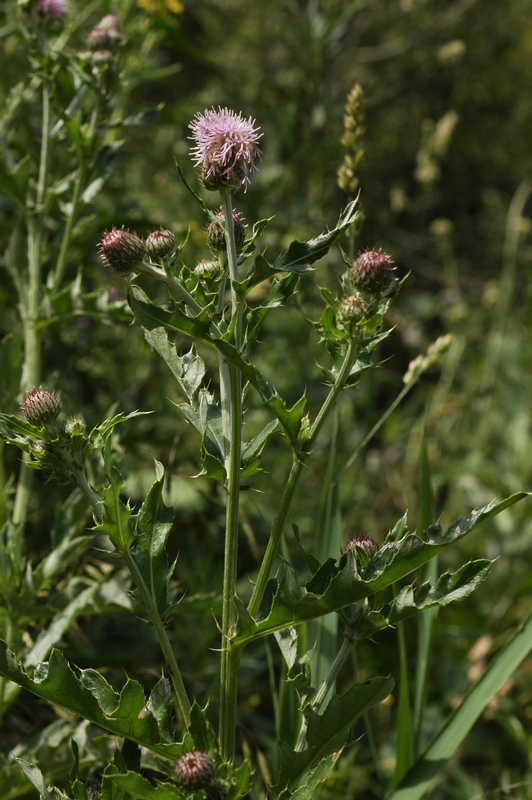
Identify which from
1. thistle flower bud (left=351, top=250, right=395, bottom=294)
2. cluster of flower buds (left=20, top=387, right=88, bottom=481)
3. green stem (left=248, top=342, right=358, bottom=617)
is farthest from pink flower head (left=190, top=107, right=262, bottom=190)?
cluster of flower buds (left=20, top=387, right=88, bottom=481)

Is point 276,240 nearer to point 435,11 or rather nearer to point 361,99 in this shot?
point 361,99

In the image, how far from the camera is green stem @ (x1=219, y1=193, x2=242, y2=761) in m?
1.21

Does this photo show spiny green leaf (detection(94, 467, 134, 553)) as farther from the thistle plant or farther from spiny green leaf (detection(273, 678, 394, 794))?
spiny green leaf (detection(273, 678, 394, 794))

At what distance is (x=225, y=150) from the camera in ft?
4.10

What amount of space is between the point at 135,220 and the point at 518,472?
2.32 meters

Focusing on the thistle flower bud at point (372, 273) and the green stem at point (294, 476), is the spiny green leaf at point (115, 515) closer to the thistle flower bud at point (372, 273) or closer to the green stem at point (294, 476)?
the green stem at point (294, 476)

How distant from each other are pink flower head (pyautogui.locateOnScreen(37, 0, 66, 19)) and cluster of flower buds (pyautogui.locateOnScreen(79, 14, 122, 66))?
0.61ft

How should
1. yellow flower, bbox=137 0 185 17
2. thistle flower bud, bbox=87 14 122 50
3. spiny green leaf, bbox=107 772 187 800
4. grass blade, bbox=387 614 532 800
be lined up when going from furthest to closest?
yellow flower, bbox=137 0 185 17, thistle flower bud, bbox=87 14 122 50, grass blade, bbox=387 614 532 800, spiny green leaf, bbox=107 772 187 800

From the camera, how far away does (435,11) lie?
7.12m

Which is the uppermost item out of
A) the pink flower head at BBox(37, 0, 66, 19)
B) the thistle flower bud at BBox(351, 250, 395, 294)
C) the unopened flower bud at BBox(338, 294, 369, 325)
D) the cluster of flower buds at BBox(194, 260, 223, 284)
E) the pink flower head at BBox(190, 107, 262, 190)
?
the pink flower head at BBox(37, 0, 66, 19)

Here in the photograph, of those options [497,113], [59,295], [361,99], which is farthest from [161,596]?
[497,113]

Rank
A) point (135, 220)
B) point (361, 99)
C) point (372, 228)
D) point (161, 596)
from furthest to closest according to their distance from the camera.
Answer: point (372, 228), point (135, 220), point (361, 99), point (161, 596)

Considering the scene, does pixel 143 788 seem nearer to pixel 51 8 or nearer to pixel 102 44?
pixel 102 44

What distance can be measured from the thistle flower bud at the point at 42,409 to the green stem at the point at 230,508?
27 centimetres
